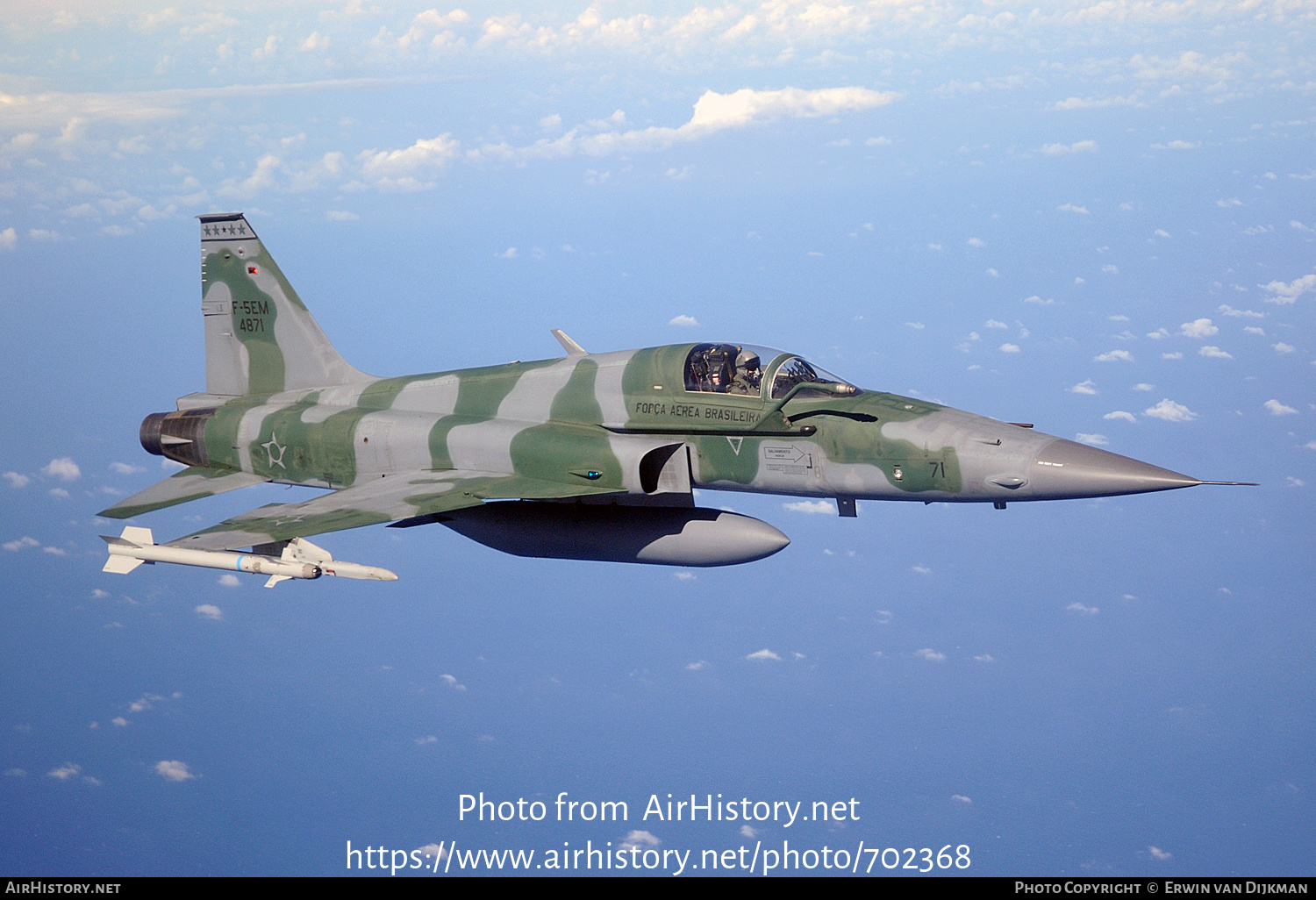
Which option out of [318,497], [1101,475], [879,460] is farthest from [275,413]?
[1101,475]

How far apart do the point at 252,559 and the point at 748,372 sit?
5554 mm

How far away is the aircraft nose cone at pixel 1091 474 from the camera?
510 inches

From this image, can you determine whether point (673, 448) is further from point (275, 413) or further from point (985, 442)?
point (275, 413)

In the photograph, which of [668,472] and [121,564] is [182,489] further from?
[668,472]

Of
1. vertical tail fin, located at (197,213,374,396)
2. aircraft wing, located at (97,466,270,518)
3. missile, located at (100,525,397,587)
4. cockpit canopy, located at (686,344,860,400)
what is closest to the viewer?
missile, located at (100,525,397,587)

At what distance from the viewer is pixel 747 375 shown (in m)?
14.6

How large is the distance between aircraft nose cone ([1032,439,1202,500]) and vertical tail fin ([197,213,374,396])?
8.91 meters

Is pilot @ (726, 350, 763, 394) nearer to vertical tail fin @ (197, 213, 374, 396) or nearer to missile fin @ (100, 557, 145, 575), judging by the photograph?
vertical tail fin @ (197, 213, 374, 396)

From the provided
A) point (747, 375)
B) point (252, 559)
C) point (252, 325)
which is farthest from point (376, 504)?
point (252, 325)

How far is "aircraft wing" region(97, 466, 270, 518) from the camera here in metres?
16.3

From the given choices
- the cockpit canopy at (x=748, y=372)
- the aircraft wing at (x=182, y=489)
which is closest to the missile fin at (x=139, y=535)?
the aircraft wing at (x=182, y=489)

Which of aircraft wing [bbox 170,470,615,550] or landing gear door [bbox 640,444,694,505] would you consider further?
landing gear door [bbox 640,444,694,505]

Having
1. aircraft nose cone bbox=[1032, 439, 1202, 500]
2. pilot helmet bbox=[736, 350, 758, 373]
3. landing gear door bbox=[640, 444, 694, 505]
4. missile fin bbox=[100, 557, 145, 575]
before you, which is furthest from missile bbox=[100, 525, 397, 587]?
aircraft nose cone bbox=[1032, 439, 1202, 500]

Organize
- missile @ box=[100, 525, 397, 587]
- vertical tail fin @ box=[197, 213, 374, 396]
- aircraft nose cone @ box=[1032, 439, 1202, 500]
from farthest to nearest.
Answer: vertical tail fin @ box=[197, 213, 374, 396]
missile @ box=[100, 525, 397, 587]
aircraft nose cone @ box=[1032, 439, 1202, 500]
